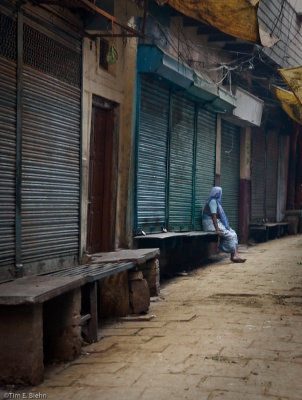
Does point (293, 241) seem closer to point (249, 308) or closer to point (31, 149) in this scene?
point (249, 308)

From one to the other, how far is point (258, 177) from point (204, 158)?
4875 mm

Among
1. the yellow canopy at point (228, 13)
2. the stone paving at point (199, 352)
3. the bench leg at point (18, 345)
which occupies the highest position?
the yellow canopy at point (228, 13)

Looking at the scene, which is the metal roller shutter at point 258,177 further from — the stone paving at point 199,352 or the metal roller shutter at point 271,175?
the stone paving at point 199,352

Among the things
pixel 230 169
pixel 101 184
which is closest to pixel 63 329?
pixel 101 184

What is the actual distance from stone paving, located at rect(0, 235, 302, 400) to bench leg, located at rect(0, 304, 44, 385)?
6.3 inches

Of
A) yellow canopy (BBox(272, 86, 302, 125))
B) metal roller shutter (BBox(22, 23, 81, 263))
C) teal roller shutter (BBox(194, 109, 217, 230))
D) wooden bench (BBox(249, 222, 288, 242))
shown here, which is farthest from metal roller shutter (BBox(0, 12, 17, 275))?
wooden bench (BBox(249, 222, 288, 242))

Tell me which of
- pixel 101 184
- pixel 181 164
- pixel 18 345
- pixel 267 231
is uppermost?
pixel 181 164

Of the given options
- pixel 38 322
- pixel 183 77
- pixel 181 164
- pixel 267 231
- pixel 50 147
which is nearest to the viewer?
pixel 38 322

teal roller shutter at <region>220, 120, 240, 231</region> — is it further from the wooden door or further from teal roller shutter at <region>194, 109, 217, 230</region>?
the wooden door

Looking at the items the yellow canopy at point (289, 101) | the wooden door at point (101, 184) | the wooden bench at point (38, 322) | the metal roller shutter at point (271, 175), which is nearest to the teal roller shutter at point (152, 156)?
the wooden door at point (101, 184)

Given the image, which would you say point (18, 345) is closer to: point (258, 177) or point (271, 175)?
point (258, 177)

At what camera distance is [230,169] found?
1465 centimetres

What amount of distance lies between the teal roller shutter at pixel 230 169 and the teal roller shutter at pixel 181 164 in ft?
8.07

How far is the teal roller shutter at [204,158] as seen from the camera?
1218 cm
